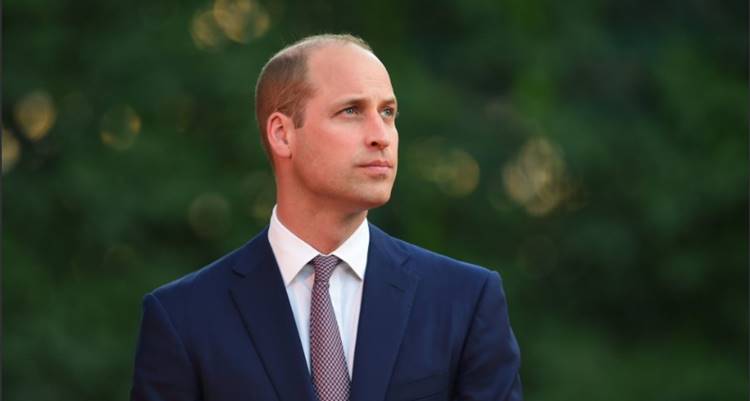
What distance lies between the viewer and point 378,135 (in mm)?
3500

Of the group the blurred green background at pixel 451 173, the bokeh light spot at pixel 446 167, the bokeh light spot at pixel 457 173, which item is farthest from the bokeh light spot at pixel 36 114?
the bokeh light spot at pixel 457 173

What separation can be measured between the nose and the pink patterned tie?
381mm

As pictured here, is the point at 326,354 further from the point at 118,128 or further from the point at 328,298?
the point at 118,128

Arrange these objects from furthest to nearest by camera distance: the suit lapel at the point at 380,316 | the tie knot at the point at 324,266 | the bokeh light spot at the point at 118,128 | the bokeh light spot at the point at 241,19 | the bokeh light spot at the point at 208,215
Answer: the bokeh light spot at the point at 241,19
the bokeh light spot at the point at 118,128
the bokeh light spot at the point at 208,215
the tie knot at the point at 324,266
the suit lapel at the point at 380,316

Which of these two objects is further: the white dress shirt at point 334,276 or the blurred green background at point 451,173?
the blurred green background at point 451,173

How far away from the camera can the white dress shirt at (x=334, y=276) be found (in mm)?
3586

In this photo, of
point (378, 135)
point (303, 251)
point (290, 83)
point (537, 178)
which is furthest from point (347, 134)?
point (537, 178)

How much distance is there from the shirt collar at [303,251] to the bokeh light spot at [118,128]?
1044cm

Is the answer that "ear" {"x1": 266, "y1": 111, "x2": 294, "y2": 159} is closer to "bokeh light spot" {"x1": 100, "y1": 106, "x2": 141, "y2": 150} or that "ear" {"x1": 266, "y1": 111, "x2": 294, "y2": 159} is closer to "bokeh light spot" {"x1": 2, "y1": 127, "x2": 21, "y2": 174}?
"bokeh light spot" {"x1": 100, "y1": 106, "x2": 141, "y2": 150}

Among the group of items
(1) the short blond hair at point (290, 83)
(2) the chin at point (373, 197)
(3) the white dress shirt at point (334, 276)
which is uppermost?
(1) the short blond hair at point (290, 83)

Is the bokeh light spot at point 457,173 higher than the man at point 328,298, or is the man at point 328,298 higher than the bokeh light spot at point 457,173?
the man at point 328,298

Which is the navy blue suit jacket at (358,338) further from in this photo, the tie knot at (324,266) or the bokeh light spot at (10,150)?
the bokeh light spot at (10,150)

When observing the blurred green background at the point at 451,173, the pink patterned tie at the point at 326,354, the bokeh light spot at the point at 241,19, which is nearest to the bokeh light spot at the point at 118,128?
the blurred green background at the point at 451,173

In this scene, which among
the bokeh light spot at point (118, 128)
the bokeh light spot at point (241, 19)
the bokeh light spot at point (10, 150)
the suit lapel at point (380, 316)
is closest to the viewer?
the suit lapel at point (380, 316)
